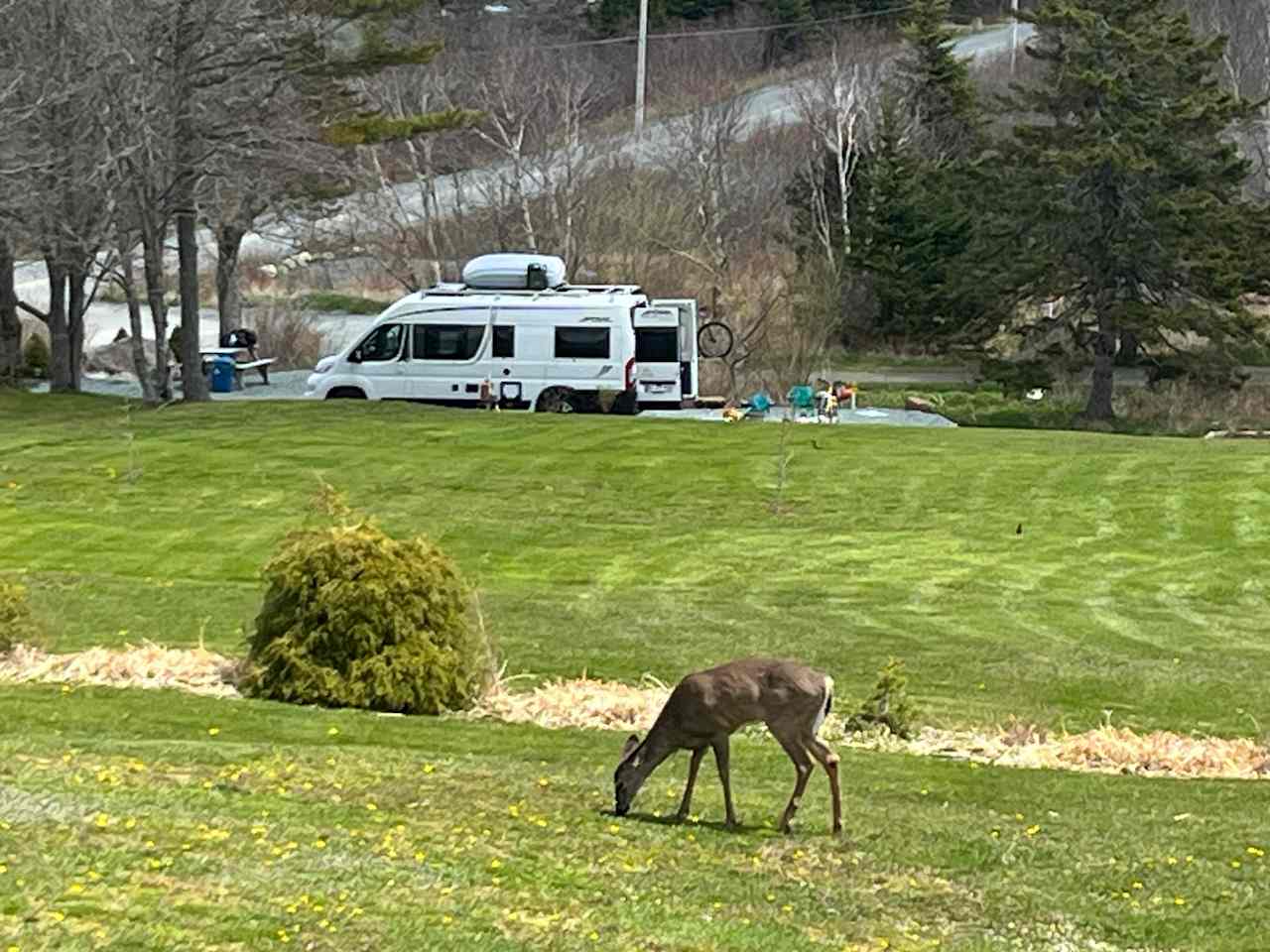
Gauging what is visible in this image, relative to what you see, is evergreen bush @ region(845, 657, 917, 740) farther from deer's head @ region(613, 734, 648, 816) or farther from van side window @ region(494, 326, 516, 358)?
van side window @ region(494, 326, 516, 358)

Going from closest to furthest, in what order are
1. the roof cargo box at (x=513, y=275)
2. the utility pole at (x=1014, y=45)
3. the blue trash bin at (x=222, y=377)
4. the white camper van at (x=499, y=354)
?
the white camper van at (x=499, y=354) < the roof cargo box at (x=513, y=275) < the blue trash bin at (x=222, y=377) < the utility pole at (x=1014, y=45)

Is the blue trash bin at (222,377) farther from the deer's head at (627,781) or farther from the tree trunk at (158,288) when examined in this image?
the deer's head at (627,781)

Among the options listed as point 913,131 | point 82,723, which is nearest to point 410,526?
point 82,723

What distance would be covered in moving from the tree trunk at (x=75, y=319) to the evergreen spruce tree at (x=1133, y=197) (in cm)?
1940

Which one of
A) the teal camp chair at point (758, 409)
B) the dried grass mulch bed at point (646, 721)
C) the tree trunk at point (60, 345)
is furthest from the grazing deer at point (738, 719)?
the tree trunk at point (60, 345)

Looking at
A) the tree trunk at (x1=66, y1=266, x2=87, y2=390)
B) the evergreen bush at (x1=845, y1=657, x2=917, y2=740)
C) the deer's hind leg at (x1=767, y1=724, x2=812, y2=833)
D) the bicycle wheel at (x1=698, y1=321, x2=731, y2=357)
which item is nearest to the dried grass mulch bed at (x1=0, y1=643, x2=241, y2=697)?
the evergreen bush at (x1=845, y1=657, x2=917, y2=740)

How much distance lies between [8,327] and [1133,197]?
24.2m

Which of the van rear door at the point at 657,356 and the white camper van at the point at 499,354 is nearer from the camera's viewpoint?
the white camper van at the point at 499,354

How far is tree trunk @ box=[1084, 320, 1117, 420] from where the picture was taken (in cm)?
3938

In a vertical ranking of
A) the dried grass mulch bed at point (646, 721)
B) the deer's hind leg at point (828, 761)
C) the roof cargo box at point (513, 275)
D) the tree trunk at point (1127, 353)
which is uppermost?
the roof cargo box at point (513, 275)

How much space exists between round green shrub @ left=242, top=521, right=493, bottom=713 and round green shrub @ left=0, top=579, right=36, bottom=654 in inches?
98.1

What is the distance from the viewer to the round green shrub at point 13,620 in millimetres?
14422

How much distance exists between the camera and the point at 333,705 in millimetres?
12734

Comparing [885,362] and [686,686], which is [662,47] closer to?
[885,362]
